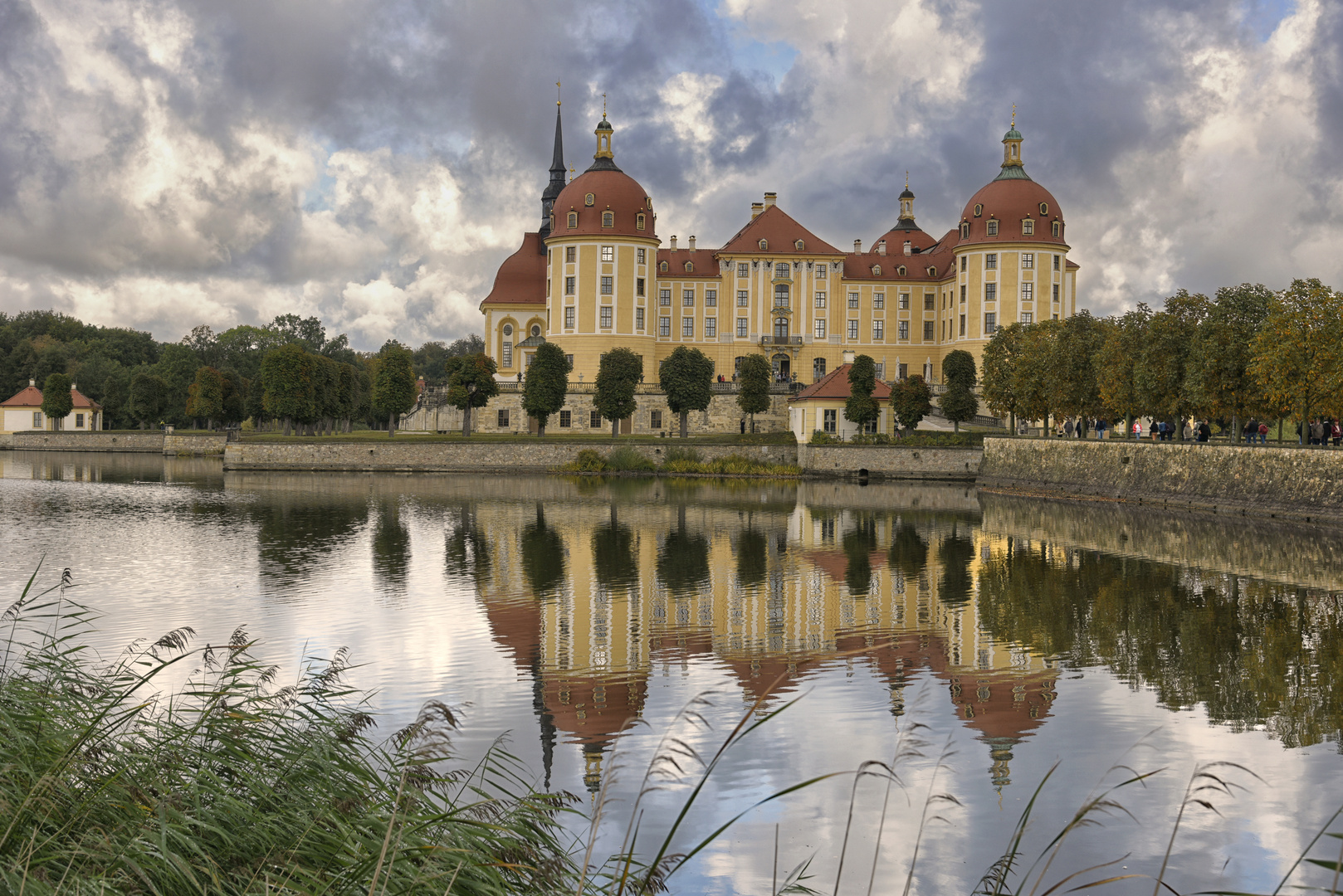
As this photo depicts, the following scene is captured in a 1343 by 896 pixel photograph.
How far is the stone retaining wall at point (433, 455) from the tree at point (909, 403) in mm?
4960

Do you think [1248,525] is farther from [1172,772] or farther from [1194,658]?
[1172,772]

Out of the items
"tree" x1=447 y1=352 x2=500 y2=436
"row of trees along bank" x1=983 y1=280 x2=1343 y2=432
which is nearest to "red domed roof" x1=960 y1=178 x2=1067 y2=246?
"row of trees along bank" x1=983 y1=280 x2=1343 y2=432

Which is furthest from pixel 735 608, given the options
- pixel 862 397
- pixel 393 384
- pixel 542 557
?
pixel 393 384

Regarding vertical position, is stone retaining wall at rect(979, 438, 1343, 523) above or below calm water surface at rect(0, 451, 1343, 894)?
above

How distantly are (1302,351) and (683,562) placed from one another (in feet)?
59.9

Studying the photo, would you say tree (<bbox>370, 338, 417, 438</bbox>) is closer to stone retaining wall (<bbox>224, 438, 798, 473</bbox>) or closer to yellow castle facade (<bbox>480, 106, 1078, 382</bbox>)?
stone retaining wall (<bbox>224, 438, 798, 473</bbox>)

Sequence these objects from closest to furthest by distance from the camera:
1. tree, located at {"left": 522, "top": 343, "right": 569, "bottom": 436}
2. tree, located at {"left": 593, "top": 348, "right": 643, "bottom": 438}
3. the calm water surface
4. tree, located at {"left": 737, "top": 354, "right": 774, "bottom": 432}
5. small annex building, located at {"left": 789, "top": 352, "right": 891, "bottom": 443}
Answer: the calm water surface
small annex building, located at {"left": 789, "top": 352, "right": 891, "bottom": 443}
tree, located at {"left": 593, "top": 348, "right": 643, "bottom": 438}
tree, located at {"left": 522, "top": 343, "right": 569, "bottom": 436}
tree, located at {"left": 737, "top": 354, "right": 774, "bottom": 432}

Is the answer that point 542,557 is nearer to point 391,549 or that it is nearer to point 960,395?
point 391,549

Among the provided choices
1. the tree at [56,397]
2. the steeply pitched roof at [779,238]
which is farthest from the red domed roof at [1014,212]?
the tree at [56,397]

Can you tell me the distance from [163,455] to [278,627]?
2353 inches

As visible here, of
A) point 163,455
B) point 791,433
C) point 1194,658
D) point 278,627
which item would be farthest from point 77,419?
point 1194,658

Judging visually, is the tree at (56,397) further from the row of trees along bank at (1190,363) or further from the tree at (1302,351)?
the tree at (1302,351)

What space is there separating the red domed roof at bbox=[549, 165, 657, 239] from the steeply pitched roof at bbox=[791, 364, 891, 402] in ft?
54.5

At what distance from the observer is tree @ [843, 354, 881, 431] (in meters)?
51.7
